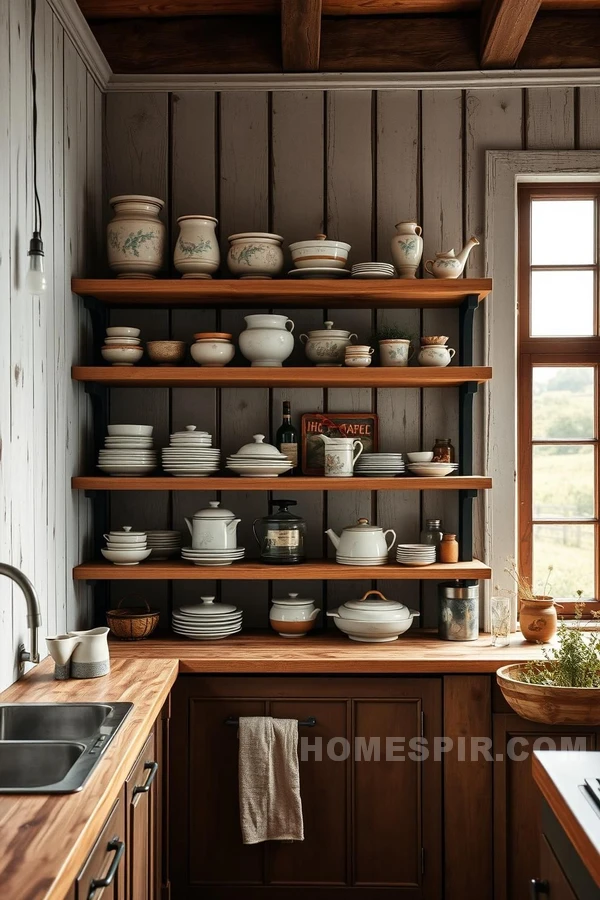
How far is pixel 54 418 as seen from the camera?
8.61ft

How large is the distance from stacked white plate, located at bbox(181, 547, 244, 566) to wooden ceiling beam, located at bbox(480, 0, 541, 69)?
1949mm

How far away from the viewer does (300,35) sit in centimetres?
288

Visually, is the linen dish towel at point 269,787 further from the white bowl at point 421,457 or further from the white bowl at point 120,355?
the white bowl at point 120,355

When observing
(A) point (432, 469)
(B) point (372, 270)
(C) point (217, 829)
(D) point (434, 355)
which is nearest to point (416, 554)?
(A) point (432, 469)

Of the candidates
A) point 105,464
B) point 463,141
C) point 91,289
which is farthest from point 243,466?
point 463,141

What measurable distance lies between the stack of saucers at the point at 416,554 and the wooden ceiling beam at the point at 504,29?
1741 millimetres

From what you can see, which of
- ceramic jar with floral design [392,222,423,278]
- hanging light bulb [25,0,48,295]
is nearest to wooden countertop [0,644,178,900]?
hanging light bulb [25,0,48,295]

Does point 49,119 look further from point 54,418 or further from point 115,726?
point 115,726

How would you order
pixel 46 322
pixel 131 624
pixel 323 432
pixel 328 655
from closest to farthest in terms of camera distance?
1. pixel 46 322
2. pixel 328 655
3. pixel 131 624
4. pixel 323 432

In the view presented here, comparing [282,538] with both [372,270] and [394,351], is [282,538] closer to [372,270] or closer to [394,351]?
[394,351]

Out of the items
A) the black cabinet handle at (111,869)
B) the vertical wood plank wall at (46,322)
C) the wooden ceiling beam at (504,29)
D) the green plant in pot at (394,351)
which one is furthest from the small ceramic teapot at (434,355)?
the black cabinet handle at (111,869)

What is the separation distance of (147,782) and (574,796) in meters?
1.00

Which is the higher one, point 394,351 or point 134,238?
point 134,238

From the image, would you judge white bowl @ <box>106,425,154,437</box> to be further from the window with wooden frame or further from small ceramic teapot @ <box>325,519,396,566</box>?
the window with wooden frame
